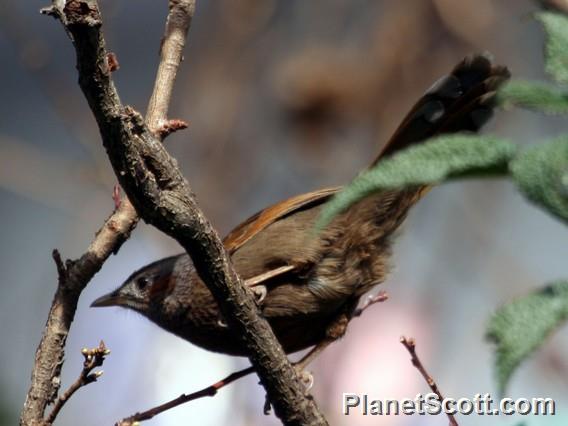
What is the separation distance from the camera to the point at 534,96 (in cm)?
100

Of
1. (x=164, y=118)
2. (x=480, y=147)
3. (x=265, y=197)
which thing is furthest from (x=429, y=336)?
(x=480, y=147)

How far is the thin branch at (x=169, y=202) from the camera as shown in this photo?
6.09 ft

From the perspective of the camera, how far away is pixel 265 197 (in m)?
6.77

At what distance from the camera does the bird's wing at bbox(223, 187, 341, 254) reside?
12.0 ft

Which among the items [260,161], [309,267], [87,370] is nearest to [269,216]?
[309,267]

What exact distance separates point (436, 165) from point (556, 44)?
Answer: 0.21 meters

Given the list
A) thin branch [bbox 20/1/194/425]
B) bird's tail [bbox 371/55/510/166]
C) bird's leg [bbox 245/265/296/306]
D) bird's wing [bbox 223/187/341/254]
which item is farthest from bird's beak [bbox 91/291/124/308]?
bird's tail [bbox 371/55/510/166]

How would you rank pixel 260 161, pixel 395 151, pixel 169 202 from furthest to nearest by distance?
pixel 260 161 < pixel 395 151 < pixel 169 202

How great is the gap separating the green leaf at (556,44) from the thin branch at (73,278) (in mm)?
1346

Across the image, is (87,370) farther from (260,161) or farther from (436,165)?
(260,161)

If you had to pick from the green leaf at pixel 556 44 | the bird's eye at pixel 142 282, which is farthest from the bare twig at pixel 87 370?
the bird's eye at pixel 142 282

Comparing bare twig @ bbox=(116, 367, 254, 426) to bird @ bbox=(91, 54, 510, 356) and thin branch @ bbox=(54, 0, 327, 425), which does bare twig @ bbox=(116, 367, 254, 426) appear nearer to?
thin branch @ bbox=(54, 0, 327, 425)

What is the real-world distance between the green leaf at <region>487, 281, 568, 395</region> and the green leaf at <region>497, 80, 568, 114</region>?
0.18m

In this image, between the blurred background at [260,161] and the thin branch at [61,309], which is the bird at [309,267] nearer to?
the thin branch at [61,309]
